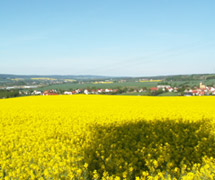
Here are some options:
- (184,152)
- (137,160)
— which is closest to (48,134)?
(137,160)

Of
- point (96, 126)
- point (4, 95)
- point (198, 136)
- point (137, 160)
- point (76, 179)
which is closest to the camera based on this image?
point (76, 179)

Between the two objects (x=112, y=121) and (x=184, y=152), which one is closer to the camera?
(x=184, y=152)

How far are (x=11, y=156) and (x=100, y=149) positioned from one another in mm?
2793

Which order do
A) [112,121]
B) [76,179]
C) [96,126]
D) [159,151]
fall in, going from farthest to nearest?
1. [112,121]
2. [96,126]
3. [159,151]
4. [76,179]

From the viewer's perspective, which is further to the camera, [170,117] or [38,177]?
[170,117]

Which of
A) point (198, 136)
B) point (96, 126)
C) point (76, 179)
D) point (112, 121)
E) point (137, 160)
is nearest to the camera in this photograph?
point (76, 179)

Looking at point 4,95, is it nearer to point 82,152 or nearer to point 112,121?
point 112,121

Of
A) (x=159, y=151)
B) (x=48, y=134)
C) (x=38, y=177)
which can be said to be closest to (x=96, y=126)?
(x=48, y=134)

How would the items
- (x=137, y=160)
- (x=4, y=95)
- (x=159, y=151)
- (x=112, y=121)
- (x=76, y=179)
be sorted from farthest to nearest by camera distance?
(x=4, y=95), (x=112, y=121), (x=159, y=151), (x=137, y=160), (x=76, y=179)

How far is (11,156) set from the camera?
6664mm

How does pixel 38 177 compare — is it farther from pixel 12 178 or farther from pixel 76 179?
pixel 76 179

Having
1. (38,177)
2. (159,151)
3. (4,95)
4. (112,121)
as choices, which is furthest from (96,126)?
(4,95)

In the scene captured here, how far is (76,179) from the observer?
5094 mm

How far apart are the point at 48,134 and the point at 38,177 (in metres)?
3.84
